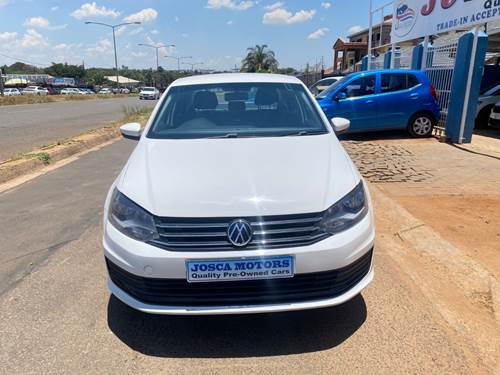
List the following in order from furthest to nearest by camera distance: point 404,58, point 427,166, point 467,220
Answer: point 404,58 < point 427,166 < point 467,220

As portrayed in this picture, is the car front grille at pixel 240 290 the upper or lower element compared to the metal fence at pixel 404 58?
lower

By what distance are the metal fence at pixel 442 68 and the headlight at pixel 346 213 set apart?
8.60 metres

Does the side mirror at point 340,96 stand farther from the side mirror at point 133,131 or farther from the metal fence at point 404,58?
the side mirror at point 133,131

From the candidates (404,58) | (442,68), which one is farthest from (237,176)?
(404,58)

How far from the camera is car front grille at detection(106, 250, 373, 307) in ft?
7.91

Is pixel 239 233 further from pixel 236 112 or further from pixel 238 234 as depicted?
pixel 236 112

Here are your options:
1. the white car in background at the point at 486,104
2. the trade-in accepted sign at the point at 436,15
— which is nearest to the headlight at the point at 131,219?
the trade-in accepted sign at the point at 436,15

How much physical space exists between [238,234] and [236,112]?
1862 mm

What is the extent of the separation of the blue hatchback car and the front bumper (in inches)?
310

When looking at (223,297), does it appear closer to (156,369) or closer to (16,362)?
(156,369)

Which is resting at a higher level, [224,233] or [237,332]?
[224,233]

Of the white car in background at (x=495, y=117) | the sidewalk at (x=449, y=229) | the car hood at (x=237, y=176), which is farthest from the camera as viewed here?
the white car in background at (x=495, y=117)

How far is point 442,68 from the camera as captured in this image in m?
10.8

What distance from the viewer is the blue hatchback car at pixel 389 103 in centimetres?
989
